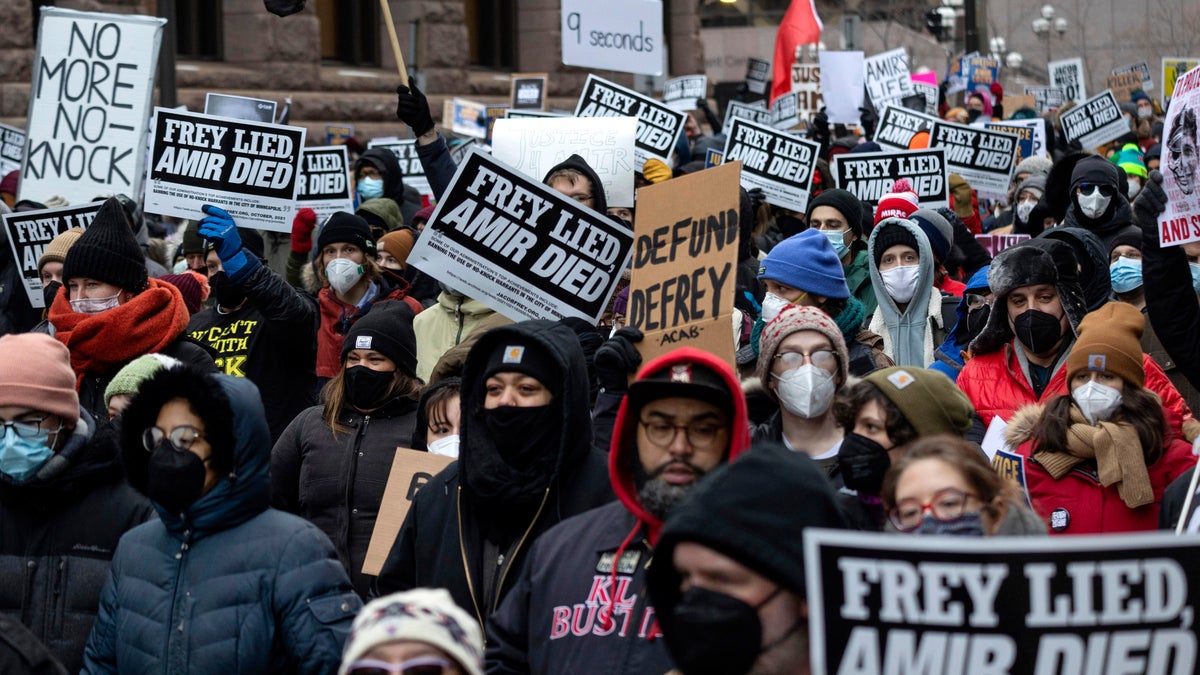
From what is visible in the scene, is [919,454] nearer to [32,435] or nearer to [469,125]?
[32,435]

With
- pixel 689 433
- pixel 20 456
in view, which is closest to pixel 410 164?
pixel 20 456

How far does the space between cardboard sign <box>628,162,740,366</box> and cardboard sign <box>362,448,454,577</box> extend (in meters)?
0.74

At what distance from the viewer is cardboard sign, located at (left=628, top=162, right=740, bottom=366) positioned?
493 centimetres

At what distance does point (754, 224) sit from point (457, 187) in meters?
4.28

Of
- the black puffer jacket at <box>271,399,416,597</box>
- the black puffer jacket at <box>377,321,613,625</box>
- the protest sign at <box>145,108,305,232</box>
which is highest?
the protest sign at <box>145,108,305,232</box>

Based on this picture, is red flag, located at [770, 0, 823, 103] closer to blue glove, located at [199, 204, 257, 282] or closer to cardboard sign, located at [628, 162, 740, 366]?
blue glove, located at [199, 204, 257, 282]

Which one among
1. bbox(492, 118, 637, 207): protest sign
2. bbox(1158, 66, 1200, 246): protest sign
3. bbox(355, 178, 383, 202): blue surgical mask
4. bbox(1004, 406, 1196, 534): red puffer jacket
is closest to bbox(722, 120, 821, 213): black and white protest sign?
bbox(355, 178, 383, 202): blue surgical mask

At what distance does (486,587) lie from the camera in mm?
4293

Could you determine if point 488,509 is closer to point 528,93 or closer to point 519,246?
point 519,246

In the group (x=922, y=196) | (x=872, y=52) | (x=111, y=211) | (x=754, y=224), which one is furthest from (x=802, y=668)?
(x=872, y=52)

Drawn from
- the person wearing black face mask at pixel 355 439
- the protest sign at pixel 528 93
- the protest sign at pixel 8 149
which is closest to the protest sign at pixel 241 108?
the protest sign at pixel 8 149

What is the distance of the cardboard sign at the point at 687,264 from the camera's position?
4.93m

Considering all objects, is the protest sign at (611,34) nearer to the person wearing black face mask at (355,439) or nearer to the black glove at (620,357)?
the person wearing black face mask at (355,439)

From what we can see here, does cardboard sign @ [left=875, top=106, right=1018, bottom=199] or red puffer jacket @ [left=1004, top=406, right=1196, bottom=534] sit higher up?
cardboard sign @ [left=875, top=106, right=1018, bottom=199]
